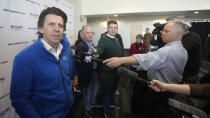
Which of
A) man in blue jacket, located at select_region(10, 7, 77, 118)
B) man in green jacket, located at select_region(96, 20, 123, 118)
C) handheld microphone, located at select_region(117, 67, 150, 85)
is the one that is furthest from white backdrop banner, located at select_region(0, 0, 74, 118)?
handheld microphone, located at select_region(117, 67, 150, 85)

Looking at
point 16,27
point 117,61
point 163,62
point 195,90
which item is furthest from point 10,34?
point 195,90

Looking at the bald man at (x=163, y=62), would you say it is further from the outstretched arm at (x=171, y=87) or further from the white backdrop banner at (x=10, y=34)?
the white backdrop banner at (x=10, y=34)

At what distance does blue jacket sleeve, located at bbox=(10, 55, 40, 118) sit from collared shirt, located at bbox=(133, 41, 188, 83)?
854mm

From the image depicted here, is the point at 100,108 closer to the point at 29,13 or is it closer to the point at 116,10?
the point at 29,13

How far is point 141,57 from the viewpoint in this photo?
1.10m

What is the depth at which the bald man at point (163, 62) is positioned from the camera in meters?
1.10

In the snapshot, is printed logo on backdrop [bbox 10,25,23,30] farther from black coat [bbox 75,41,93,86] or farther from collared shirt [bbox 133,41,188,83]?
collared shirt [bbox 133,41,188,83]

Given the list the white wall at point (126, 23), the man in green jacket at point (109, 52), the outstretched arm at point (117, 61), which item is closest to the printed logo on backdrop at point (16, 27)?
the man in green jacket at point (109, 52)

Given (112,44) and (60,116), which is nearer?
(60,116)

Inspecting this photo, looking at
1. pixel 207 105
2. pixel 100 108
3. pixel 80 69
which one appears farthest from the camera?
pixel 100 108

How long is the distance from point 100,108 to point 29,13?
74.8 inches

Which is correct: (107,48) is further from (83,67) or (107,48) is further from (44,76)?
(44,76)

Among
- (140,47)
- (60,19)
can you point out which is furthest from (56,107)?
(140,47)

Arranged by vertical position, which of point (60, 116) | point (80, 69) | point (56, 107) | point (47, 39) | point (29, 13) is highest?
point (29, 13)
